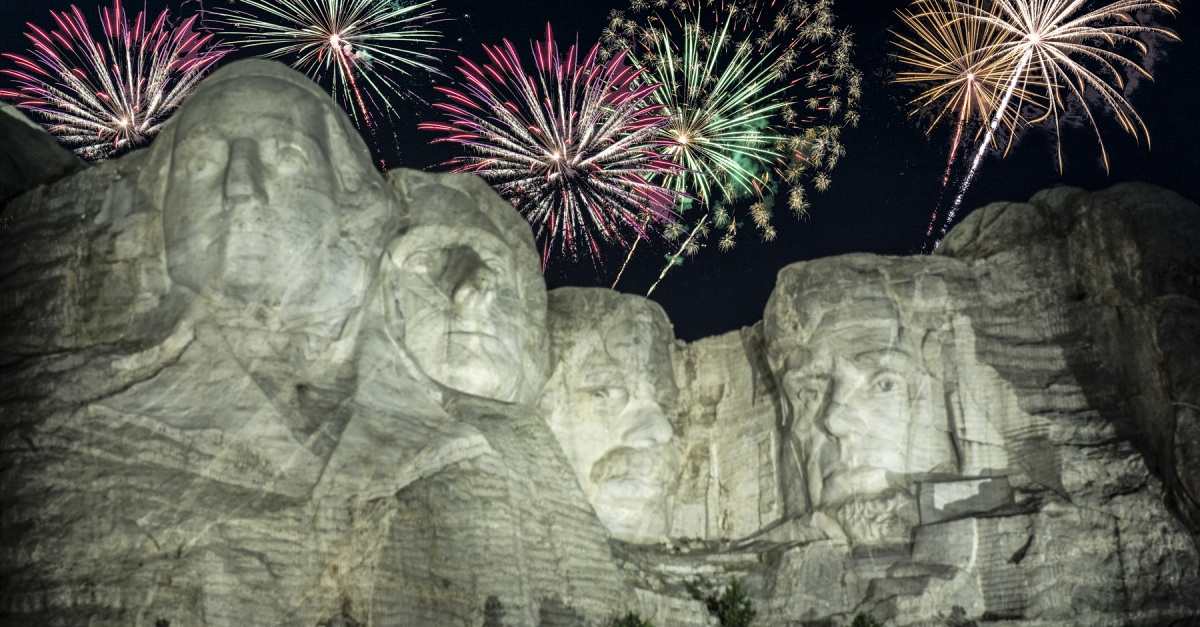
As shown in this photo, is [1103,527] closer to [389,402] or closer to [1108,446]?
[1108,446]

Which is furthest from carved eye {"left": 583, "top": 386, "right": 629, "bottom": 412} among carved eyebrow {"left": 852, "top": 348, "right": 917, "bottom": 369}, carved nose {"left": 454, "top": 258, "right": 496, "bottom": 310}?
carved eyebrow {"left": 852, "top": 348, "right": 917, "bottom": 369}

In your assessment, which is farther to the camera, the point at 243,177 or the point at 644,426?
the point at 644,426

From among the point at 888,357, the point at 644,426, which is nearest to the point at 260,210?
the point at 644,426

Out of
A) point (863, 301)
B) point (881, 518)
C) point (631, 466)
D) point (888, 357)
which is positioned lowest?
point (881, 518)

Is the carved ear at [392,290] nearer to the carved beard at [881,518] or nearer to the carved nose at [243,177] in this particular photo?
the carved nose at [243,177]

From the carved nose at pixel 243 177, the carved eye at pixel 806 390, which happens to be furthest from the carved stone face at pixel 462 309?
the carved eye at pixel 806 390

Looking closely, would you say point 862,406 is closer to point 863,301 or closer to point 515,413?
point 863,301
